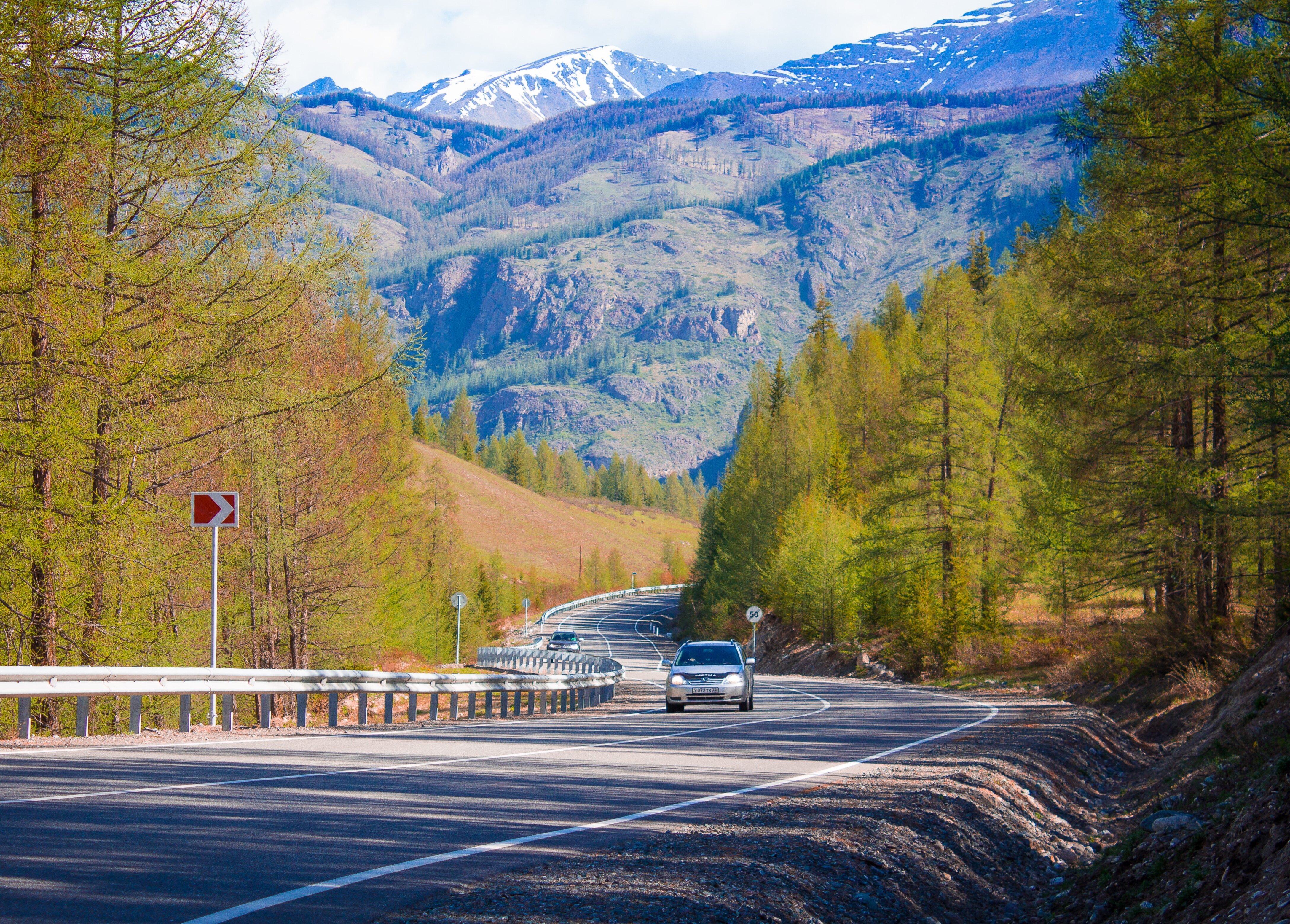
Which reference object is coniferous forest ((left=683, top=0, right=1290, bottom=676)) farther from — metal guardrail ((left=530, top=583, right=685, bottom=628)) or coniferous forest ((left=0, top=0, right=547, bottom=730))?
metal guardrail ((left=530, top=583, right=685, bottom=628))

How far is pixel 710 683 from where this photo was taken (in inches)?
930

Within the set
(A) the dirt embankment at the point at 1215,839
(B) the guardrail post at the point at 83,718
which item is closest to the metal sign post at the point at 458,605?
(B) the guardrail post at the point at 83,718

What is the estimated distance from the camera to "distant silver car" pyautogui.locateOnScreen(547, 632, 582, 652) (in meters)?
76.6

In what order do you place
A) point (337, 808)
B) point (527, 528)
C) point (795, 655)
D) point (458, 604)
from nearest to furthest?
point (337, 808) → point (458, 604) → point (795, 655) → point (527, 528)

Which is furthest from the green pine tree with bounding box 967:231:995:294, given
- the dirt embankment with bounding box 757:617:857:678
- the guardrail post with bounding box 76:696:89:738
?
the guardrail post with bounding box 76:696:89:738

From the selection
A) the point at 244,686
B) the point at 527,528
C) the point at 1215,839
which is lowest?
the point at 1215,839

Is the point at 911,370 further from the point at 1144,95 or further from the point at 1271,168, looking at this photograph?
the point at 1271,168

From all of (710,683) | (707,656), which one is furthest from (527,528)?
(710,683)

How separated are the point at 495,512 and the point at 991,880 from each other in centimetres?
14933

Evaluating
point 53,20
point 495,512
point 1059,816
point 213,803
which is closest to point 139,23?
point 53,20

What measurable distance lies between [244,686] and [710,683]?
11.3 metres

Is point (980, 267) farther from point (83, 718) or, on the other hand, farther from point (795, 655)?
point (83, 718)

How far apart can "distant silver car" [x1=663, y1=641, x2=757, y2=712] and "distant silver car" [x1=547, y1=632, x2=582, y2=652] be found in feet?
171

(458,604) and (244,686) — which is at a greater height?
(244,686)
